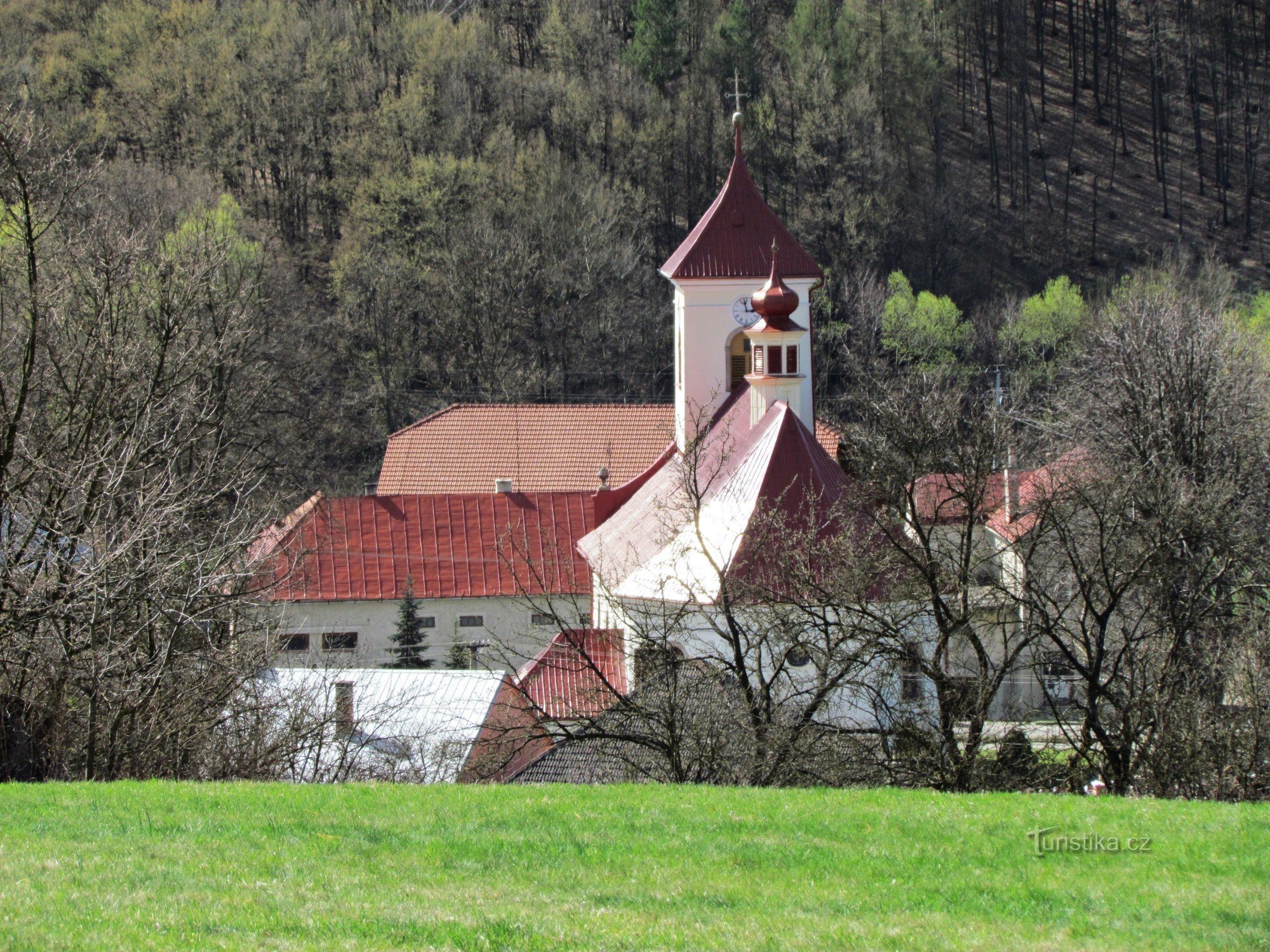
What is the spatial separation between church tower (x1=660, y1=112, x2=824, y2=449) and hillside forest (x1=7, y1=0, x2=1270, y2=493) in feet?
47.4

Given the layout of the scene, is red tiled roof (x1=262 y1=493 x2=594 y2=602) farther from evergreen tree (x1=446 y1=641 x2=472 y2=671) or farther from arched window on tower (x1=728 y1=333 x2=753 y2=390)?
arched window on tower (x1=728 y1=333 x2=753 y2=390)

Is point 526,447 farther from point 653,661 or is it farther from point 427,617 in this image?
point 653,661

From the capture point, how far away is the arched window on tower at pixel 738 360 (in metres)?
27.2

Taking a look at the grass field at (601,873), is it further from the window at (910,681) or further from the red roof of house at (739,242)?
the red roof of house at (739,242)

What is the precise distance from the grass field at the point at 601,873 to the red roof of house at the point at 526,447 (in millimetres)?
23208

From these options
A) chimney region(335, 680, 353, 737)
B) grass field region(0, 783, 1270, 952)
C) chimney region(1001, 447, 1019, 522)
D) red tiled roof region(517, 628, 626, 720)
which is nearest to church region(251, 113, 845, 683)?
red tiled roof region(517, 628, 626, 720)

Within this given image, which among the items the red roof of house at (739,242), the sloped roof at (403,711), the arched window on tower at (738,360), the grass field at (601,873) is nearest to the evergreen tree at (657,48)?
the red roof of house at (739,242)

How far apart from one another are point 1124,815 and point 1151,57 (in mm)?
73396

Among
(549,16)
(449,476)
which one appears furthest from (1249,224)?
(449,476)

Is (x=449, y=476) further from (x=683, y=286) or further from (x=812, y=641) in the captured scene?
(x=812, y=641)

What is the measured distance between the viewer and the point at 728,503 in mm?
18859

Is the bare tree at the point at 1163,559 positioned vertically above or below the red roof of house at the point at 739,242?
below

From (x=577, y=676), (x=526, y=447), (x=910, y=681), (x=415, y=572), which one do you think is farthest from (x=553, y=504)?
(x=910, y=681)

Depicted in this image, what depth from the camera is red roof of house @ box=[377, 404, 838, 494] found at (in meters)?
32.7
